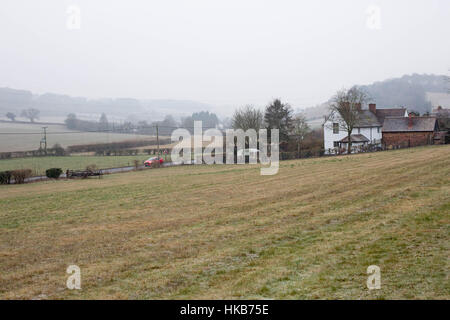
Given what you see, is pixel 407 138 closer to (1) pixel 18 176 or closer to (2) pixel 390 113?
(2) pixel 390 113

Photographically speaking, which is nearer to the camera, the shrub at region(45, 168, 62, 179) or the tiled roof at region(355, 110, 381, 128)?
the shrub at region(45, 168, 62, 179)

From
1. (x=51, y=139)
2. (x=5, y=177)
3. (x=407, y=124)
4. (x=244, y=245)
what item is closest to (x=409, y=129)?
(x=407, y=124)

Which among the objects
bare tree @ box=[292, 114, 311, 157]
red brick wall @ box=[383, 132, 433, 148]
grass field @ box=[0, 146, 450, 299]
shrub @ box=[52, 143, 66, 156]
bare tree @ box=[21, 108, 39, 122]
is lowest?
grass field @ box=[0, 146, 450, 299]

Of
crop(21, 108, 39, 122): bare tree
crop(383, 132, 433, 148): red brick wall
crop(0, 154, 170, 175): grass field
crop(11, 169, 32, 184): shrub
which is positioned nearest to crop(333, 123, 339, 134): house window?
crop(383, 132, 433, 148): red brick wall

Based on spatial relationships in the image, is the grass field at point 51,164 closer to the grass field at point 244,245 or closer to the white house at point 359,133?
the white house at point 359,133

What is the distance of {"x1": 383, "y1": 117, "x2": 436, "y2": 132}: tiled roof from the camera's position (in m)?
57.9

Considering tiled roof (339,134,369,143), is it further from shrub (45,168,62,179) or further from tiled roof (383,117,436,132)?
shrub (45,168,62,179)

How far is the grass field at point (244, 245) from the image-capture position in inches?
288

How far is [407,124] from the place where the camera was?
196 feet

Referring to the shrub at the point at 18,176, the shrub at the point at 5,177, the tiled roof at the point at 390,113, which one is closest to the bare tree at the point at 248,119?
the tiled roof at the point at 390,113

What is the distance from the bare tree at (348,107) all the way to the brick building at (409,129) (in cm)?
521

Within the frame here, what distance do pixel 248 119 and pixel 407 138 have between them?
80.1 feet

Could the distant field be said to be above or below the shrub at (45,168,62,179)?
above
